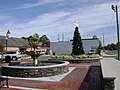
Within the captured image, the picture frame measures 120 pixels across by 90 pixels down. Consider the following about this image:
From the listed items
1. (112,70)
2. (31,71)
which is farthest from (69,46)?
(112,70)

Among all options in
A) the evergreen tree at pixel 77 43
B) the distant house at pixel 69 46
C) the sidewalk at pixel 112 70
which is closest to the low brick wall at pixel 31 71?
the sidewalk at pixel 112 70

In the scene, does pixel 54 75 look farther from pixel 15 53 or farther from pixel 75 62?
pixel 15 53

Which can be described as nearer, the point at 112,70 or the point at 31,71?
the point at 112,70

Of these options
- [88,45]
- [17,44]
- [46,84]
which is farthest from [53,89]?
[17,44]

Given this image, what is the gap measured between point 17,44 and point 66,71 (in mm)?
54736

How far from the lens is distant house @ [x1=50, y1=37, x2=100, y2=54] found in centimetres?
6116

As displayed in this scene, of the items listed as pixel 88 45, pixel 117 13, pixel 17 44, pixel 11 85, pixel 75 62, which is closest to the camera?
pixel 11 85

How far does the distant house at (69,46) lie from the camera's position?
6116 cm

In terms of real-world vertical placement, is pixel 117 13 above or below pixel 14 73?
above

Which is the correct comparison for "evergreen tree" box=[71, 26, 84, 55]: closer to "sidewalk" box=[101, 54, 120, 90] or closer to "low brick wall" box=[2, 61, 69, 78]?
"sidewalk" box=[101, 54, 120, 90]

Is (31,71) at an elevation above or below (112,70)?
below

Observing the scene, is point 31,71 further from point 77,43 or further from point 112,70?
point 77,43

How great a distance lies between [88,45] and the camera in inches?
2430

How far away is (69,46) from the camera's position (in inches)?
2453
